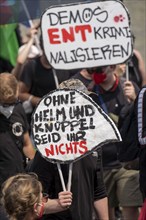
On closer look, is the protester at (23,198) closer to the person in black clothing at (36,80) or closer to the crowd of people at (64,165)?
the crowd of people at (64,165)

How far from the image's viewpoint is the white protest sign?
5.86m

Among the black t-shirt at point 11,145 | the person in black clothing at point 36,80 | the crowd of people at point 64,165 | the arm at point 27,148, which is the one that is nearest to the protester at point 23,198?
the crowd of people at point 64,165

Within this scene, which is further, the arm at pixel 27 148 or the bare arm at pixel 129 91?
the bare arm at pixel 129 91

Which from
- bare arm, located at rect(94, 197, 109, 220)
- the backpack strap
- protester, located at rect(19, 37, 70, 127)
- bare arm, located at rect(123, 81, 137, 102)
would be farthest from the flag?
bare arm, located at rect(94, 197, 109, 220)

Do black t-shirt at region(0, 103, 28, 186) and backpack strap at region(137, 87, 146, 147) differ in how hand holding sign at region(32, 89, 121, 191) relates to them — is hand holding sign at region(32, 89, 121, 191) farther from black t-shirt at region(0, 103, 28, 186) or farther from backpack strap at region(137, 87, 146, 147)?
black t-shirt at region(0, 103, 28, 186)

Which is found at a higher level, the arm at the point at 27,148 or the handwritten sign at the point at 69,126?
the handwritten sign at the point at 69,126

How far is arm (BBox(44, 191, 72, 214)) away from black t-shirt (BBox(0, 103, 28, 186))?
3.73ft

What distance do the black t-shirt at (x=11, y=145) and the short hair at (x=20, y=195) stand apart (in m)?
1.54

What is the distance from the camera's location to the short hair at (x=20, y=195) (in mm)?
3512

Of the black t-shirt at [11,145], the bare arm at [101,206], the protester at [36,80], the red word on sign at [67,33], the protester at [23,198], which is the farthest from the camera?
the protester at [36,80]

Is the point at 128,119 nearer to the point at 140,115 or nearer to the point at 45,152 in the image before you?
the point at 140,115

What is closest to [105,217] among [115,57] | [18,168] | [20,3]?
[18,168]

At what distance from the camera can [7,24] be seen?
7.39m

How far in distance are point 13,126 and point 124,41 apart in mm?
1240
